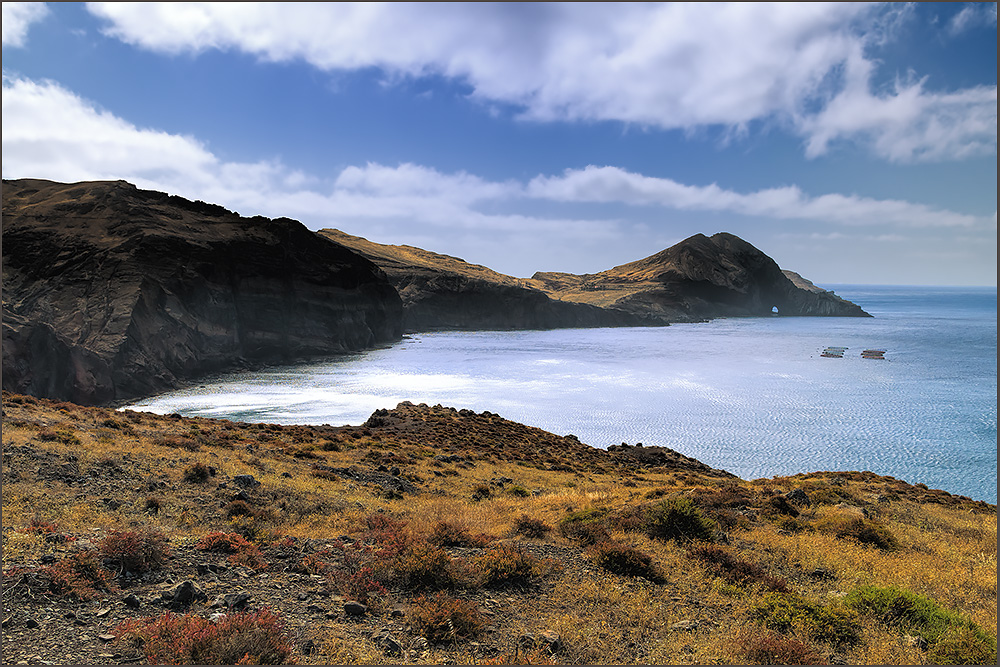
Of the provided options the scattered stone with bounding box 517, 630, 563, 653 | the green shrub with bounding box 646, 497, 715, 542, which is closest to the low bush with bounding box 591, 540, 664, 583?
the green shrub with bounding box 646, 497, 715, 542

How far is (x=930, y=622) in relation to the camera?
866cm

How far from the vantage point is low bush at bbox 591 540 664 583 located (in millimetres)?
10805

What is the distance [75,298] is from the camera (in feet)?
207

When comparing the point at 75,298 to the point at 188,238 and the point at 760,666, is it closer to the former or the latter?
the point at 188,238

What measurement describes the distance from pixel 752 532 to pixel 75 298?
80361 mm

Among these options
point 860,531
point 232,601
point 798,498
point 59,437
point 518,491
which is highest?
point 59,437

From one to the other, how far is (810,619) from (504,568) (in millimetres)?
5654

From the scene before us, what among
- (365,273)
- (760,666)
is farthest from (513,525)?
(365,273)

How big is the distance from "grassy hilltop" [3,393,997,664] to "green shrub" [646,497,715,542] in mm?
49

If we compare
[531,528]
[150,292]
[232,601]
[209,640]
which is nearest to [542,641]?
[209,640]

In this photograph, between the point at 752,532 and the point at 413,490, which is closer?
the point at 752,532

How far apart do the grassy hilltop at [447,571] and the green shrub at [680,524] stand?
0.16 ft

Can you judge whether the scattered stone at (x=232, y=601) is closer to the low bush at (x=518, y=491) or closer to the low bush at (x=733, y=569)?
the low bush at (x=733, y=569)

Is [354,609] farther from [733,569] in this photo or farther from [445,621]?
[733,569]
